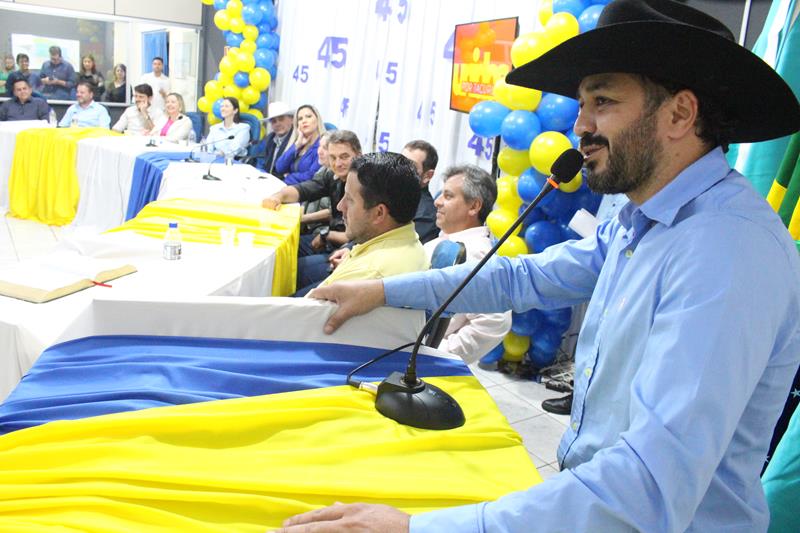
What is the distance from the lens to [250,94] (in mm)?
7184

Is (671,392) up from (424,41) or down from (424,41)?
down

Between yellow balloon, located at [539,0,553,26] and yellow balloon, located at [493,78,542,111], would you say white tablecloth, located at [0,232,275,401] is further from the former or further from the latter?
yellow balloon, located at [539,0,553,26]

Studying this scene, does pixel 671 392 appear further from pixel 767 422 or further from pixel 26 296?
pixel 26 296

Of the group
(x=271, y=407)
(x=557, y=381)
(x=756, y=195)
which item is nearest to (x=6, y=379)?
(x=271, y=407)

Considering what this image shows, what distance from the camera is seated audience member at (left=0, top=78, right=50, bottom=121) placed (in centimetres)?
717

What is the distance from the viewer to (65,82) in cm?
908

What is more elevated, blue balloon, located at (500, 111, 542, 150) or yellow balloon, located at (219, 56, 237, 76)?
yellow balloon, located at (219, 56, 237, 76)

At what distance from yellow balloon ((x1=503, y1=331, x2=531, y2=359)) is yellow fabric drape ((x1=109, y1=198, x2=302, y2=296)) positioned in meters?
1.16

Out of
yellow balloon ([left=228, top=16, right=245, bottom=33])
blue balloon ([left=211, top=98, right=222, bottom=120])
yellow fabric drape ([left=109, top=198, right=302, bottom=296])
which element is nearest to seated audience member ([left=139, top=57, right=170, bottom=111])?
blue balloon ([left=211, top=98, right=222, bottom=120])

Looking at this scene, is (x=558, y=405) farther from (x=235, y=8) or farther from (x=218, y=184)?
(x=235, y=8)

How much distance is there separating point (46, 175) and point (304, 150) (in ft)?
9.02

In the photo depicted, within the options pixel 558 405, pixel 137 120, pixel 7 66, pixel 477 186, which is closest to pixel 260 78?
pixel 137 120

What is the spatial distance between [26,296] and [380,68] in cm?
392

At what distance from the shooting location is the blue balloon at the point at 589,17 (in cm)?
273
